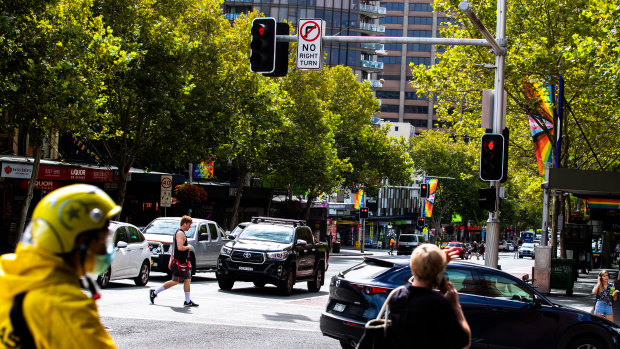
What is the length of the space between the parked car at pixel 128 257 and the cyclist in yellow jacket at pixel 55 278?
1402 centimetres

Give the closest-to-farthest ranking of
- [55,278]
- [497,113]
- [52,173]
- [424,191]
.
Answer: [55,278], [497,113], [52,173], [424,191]

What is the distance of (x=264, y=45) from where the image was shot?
42.8 feet

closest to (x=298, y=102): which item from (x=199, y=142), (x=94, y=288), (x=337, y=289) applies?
(x=199, y=142)

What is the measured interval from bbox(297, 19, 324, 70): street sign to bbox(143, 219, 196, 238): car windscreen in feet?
30.8

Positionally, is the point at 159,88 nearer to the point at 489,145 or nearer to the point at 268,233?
the point at 268,233

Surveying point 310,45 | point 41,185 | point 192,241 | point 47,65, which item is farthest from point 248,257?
point 41,185

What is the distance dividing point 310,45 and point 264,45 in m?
1.18

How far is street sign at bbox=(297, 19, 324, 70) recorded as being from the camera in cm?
1383

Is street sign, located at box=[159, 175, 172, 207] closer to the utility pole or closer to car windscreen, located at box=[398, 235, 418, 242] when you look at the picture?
the utility pole

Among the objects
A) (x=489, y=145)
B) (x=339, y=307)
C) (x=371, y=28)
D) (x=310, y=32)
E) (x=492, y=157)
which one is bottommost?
(x=339, y=307)

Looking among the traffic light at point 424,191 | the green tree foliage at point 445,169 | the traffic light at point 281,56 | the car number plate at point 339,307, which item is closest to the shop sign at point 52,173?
the traffic light at point 281,56

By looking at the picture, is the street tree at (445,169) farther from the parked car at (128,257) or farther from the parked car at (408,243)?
the parked car at (128,257)

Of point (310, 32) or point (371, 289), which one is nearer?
point (371, 289)

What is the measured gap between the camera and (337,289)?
9.76m
